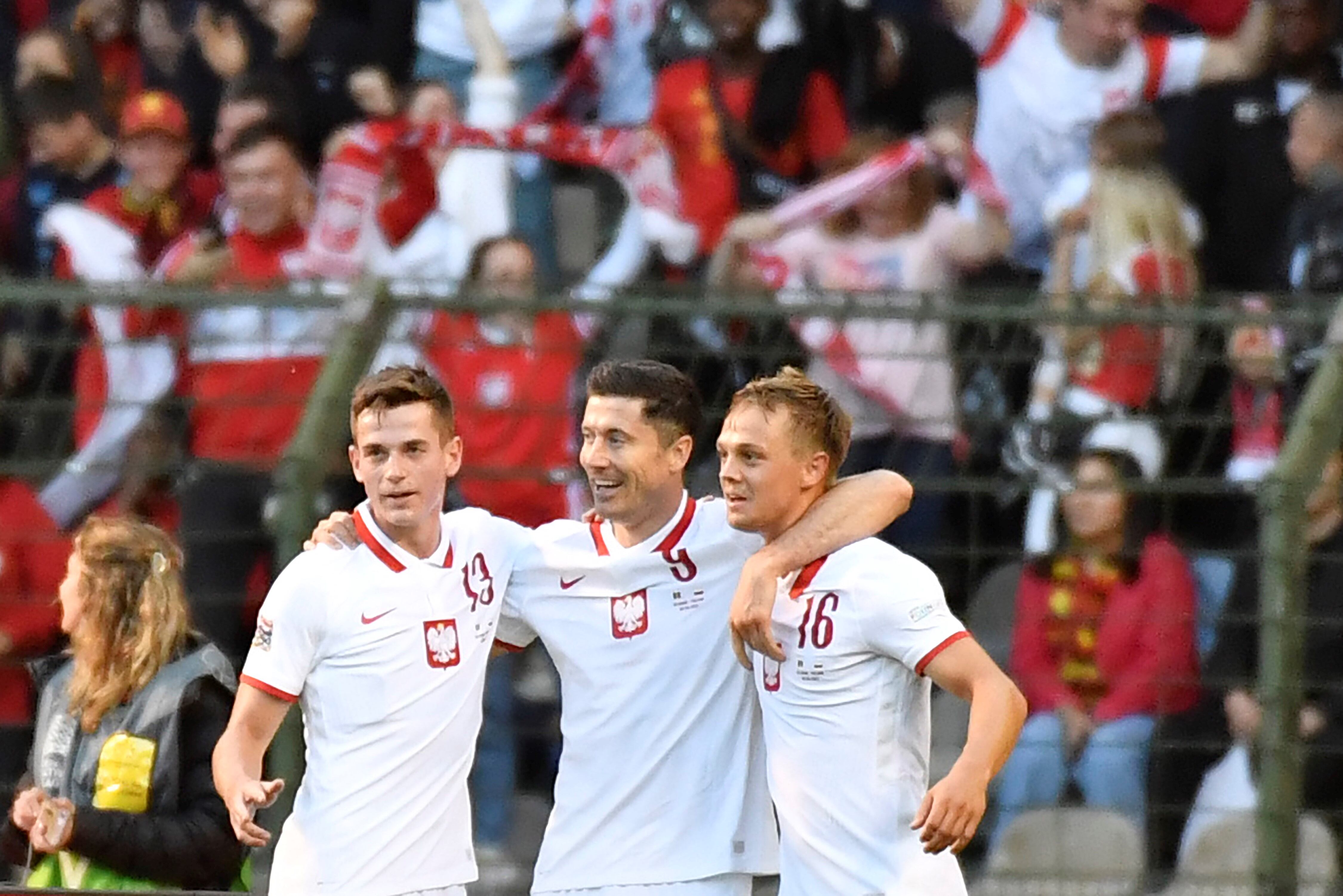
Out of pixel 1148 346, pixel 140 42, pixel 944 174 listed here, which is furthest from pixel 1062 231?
pixel 140 42

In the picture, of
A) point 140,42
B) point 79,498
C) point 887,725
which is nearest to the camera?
point 887,725

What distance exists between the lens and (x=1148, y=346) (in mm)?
6074

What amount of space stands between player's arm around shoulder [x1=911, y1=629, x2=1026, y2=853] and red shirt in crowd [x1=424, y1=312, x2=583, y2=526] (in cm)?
226

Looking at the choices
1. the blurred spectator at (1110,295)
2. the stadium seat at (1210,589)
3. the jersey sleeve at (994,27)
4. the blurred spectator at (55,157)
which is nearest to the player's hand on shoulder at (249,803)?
the blurred spectator at (1110,295)

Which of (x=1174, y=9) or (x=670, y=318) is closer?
(x=670, y=318)

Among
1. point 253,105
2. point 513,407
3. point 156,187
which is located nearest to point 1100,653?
point 513,407

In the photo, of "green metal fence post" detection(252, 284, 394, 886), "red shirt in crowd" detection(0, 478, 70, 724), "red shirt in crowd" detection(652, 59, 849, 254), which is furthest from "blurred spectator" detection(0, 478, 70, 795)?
"red shirt in crowd" detection(652, 59, 849, 254)

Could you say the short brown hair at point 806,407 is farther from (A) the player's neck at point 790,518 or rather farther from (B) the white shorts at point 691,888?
(B) the white shorts at point 691,888

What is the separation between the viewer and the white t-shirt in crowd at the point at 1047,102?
712 centimetres

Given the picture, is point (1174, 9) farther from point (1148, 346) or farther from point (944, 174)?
point (1148, 346)

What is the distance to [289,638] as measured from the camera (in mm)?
4008

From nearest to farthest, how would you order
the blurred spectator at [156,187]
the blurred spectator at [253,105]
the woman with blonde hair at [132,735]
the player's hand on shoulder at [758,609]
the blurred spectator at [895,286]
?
1. the player's hand on shoulder at [758,609]
2. the woman with blonde hair at [132,735]
3. the blurred spectator at [895,286]
4. the blurred spectator at [253,105]
5. the blurred spectator at [156,187]

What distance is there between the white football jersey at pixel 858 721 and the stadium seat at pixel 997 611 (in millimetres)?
1916

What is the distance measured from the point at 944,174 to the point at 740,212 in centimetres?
65
